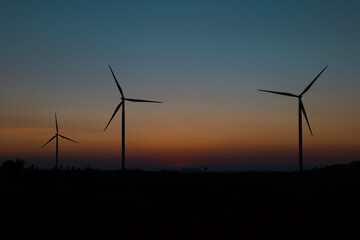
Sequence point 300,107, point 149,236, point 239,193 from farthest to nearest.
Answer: point 300,107, point 239,193, point 149,236

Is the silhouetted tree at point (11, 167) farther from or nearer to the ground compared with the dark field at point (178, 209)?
farther from the ground

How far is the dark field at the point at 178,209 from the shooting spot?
3412 centimetres

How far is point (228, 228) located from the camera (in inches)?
1373

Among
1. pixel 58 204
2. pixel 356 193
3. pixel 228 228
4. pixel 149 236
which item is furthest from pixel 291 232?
pixel 356 193

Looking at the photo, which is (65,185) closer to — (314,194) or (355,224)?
(314,194)

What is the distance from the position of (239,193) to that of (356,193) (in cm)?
1751

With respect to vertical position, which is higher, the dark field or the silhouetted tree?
the silhouetted tree

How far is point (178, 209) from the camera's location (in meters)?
44.8

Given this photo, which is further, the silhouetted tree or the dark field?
the silhouetted tree

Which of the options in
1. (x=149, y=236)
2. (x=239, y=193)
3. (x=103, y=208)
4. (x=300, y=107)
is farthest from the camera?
(x=300, y=107)

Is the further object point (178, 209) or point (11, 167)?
point (11, 167)

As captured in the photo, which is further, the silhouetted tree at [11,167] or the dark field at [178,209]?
the silhouetted tree at [11,167]

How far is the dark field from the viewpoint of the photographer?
34.1m

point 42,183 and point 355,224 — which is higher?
point 42,183
